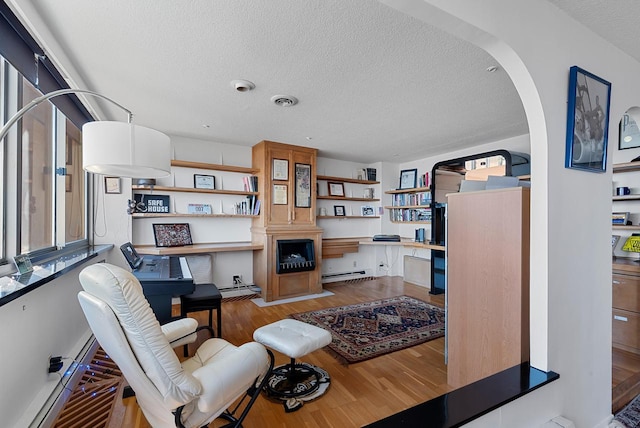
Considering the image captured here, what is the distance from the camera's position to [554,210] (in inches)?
55.2

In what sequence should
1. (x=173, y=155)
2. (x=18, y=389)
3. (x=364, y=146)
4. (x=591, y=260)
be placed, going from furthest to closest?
(x=364, y=146) < (x=173, y=155) < (x=591, y=260) < (x=18, y=389)

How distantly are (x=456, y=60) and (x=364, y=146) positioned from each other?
2.54 metres

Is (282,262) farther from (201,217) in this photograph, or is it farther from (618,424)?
(618,424)

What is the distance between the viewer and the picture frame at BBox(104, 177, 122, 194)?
12.0ft

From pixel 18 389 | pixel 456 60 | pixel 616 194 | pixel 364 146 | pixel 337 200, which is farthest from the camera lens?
pixel 337 200

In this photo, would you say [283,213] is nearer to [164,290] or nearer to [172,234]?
[172,234]

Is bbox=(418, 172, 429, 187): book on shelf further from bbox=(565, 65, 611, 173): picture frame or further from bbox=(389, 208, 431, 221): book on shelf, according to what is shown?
bbox=(565, 65, 611, 173): picture frame

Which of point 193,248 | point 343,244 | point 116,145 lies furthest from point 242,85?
point 343,244

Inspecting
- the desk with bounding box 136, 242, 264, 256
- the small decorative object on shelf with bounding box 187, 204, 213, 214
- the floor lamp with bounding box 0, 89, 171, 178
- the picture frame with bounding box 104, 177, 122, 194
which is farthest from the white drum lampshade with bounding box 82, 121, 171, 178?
the small decorative object on shelf with bounding box 187, 204, 213, 214

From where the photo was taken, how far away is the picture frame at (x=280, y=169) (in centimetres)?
435

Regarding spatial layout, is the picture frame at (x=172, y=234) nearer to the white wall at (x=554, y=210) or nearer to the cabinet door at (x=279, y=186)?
the cabinet door at (x=279, y=186)

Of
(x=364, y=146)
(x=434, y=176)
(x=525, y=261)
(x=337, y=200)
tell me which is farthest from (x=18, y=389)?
(x=434, y=176)

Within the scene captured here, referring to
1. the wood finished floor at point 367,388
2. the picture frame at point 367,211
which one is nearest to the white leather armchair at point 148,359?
the wood finished floor at point 367,388

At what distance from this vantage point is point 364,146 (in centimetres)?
458
